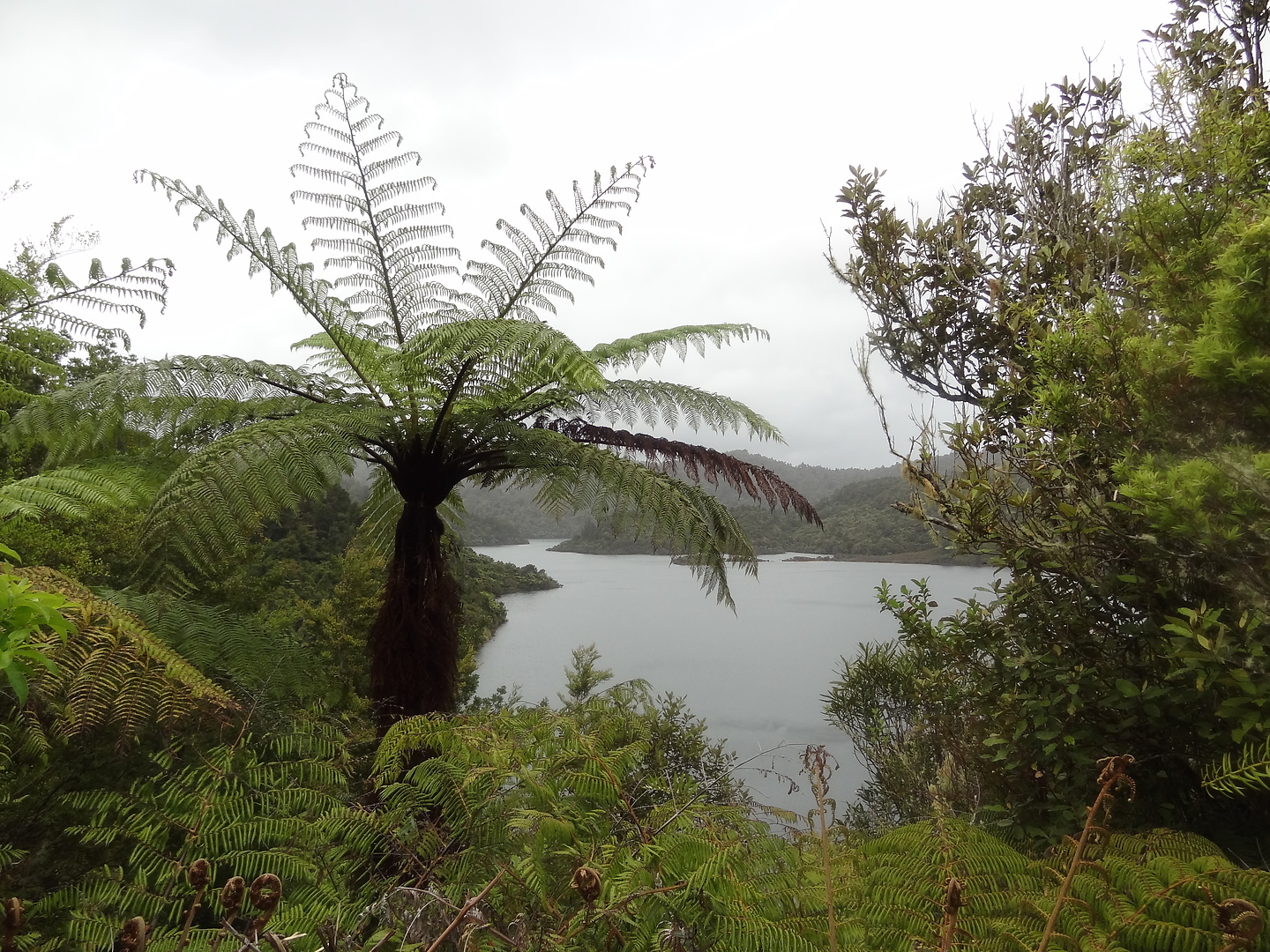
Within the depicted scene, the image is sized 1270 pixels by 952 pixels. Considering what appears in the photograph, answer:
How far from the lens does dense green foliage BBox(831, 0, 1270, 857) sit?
1.64 m

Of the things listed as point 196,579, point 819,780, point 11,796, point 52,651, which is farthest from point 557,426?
point 196,579

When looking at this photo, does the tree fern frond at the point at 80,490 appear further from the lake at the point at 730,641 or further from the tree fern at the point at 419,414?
the lake at the point at 730,641

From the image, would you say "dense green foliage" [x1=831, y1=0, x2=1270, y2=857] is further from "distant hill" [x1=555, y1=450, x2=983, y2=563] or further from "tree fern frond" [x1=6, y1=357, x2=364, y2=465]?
"tree fern frond" [x1=6, y1=357, x2=364, y2=465]

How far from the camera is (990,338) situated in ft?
10.6

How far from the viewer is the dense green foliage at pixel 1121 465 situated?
164cm

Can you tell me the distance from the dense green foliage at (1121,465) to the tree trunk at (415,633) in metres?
2.06

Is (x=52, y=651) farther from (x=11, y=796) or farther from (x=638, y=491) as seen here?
(x=638, y=491)

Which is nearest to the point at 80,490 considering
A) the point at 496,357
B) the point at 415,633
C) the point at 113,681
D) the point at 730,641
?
the point at 113,681

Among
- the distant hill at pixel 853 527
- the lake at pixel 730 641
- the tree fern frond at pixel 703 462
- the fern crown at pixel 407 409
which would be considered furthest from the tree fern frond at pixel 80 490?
the lake at pixel 730 641

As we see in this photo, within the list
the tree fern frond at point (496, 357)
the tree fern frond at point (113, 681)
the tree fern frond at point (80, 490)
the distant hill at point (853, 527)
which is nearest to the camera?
the tree fern frond at point (113, 681)

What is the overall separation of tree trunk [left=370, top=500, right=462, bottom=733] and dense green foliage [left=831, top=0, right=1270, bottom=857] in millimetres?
2057

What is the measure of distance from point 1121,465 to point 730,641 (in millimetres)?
3353

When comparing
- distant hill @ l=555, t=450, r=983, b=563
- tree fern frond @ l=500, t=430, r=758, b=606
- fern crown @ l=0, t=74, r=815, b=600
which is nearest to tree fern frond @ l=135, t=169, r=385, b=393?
fern crown @ l=0, t=74, r=815, b=600

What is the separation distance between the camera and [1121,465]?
1.77 m
